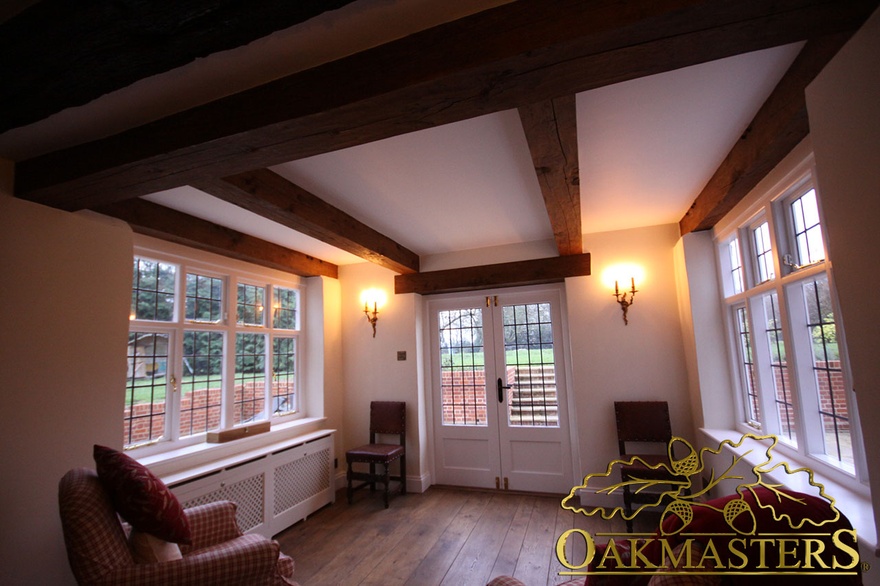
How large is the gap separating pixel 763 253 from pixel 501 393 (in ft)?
8.53

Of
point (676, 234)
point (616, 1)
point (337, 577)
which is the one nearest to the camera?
point (616, 1)

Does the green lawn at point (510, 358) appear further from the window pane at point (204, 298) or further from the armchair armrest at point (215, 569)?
the armchair armrest at point (215, 569)

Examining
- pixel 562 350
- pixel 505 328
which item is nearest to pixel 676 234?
pixel 562 350

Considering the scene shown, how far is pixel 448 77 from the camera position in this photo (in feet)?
4.22

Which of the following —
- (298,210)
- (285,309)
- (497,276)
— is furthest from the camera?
(285,309)

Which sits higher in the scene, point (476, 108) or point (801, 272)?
point (476, 108)

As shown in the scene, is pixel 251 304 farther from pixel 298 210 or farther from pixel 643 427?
pixel 643 427

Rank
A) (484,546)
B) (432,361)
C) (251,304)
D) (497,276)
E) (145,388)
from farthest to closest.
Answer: (432,361)
(497,276)
(251,304)
(484,546)
(145,388)

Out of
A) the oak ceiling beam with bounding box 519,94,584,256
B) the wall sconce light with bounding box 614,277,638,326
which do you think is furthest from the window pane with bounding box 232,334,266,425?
the wall sconce light with bounding box 614,277,638,326

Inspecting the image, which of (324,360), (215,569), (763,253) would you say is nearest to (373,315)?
(324,360)

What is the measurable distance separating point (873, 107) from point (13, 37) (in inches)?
98.3

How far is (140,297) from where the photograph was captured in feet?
9.98

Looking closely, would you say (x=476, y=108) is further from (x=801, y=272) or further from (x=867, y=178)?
(x=801, y=272)

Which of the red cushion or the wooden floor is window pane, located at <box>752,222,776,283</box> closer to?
the wooden floor
